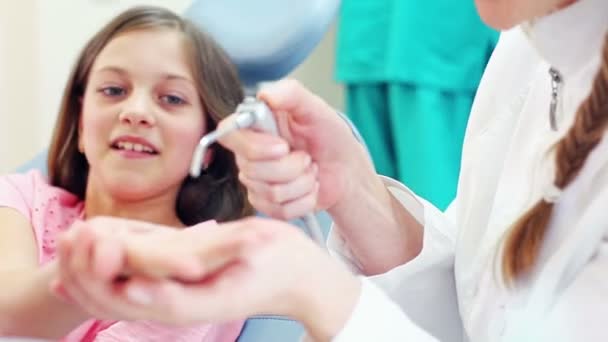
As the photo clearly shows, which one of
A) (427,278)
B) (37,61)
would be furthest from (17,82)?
(427,278)

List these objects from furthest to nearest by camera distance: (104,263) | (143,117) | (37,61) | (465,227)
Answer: (37,61) < (143,117) < (465,227) < (104,263)

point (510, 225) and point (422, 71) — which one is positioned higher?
point (510, 225)

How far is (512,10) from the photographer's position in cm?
66

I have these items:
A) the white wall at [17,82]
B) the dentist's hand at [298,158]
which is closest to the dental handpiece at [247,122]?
the dentist's hand at [298,158]

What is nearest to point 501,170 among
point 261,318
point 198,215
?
point 261,318

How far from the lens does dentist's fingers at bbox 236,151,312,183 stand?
2.36ft

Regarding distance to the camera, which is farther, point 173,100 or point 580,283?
point 173,100

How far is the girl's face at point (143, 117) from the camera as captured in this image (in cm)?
120

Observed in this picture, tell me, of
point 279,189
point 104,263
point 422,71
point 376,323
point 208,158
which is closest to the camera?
point 104,263

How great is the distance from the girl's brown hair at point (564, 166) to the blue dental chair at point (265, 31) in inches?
21.3

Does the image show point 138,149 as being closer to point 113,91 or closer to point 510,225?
point 113,91

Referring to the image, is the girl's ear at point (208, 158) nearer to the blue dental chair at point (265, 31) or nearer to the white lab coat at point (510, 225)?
the blue dental chair at point (265, 31)

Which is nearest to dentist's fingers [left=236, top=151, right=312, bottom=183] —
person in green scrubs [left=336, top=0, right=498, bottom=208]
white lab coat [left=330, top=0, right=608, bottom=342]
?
white lab coat [left=330, top=0, right=608, bottom=342]

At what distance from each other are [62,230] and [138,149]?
0.59ft
